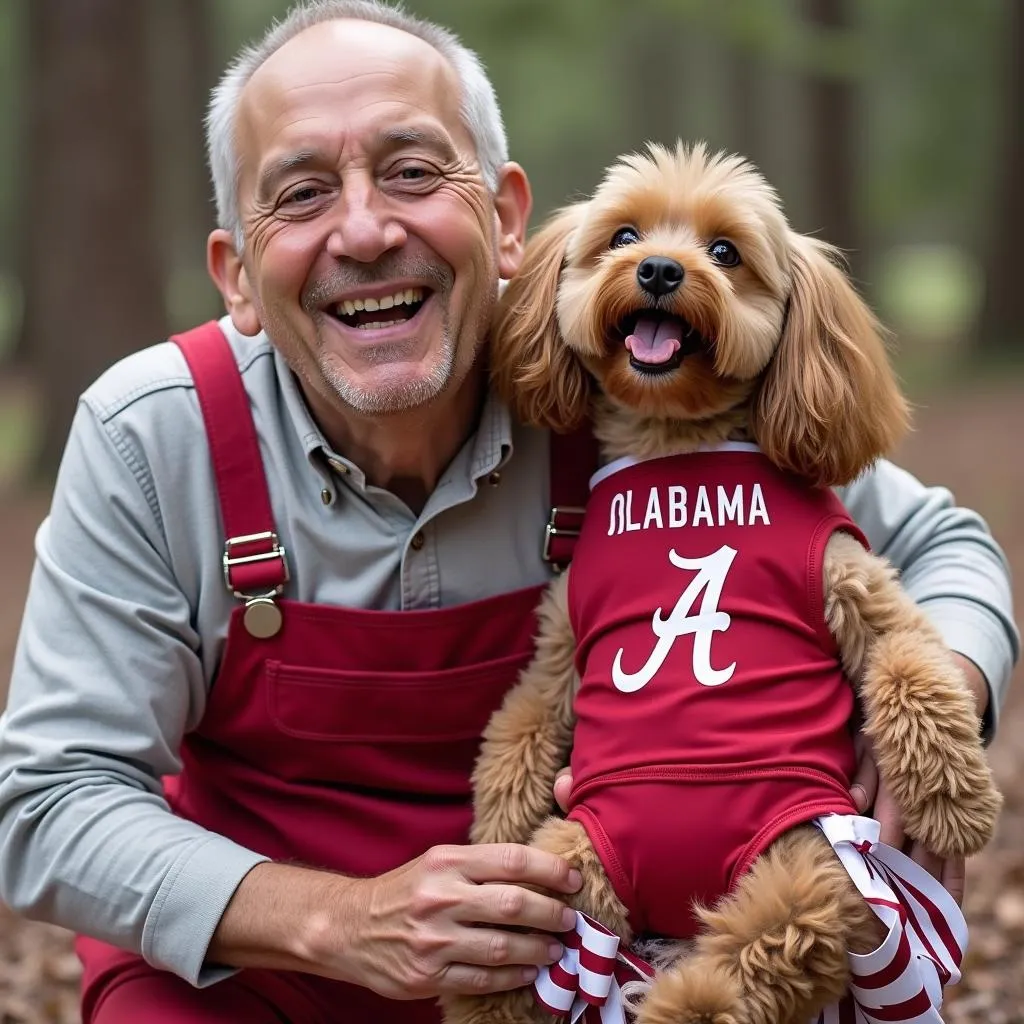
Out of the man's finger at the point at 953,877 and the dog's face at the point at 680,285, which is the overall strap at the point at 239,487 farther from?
the man's finger at the point at 953,877

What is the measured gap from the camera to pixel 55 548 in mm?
2723

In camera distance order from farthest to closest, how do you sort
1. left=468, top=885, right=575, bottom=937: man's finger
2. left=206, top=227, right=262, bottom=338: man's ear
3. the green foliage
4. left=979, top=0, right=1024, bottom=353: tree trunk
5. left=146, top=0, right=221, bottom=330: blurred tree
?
1. left=979, top=0, right=1024, bottom=353: tree trunk
2. left=146, top=0, right=221, bottom=330: blurred tree
3. the green foliage
4. left=206, top=227, right=262, bottom=338: man's ear
5. left=468, top=885, right=575, bottom=937: man's finger

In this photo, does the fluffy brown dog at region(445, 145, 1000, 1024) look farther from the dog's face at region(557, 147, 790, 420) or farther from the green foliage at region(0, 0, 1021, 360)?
the green foliage at region(0, 0, 1021, 360)

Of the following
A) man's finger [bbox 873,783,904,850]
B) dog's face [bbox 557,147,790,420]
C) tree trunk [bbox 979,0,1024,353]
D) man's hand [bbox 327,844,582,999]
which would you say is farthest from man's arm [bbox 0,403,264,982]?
tree trunk [bbox 979,0,1024,353]

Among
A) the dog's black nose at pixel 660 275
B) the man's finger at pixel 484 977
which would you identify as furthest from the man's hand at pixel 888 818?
the dog's black nose at pixel 660 275

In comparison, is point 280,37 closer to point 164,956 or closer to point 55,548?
point 55,548

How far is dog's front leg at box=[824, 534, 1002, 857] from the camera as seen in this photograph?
2.30 meters

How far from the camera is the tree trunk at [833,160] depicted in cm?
1469

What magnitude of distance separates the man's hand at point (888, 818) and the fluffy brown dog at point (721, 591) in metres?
0.03

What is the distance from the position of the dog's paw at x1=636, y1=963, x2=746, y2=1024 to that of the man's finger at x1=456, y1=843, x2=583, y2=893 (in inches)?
9.5

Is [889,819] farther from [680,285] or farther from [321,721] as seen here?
[321,721]

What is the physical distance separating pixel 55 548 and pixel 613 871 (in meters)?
1.27

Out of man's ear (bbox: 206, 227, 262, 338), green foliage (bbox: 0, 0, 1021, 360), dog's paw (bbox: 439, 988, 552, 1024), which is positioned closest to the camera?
dog's paw (bbox: 439, 988, 552, 1024)

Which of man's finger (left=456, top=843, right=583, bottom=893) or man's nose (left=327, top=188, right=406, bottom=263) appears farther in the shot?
man's nose (left=327, top=188, right=406, bottom=263)
